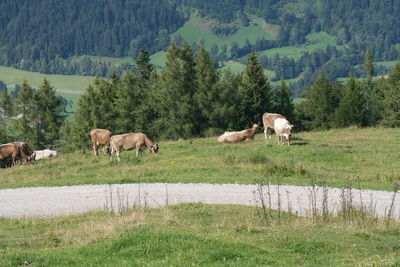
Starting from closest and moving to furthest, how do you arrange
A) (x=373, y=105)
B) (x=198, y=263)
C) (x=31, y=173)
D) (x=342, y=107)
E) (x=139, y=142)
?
(x=198, y=263) < (x=31, y=173) < (x=139, y=142) < (x=342, y=107) < (x=373, y=105)

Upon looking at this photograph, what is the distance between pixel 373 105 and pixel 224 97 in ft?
144

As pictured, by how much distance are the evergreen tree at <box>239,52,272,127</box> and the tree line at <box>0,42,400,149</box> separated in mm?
123

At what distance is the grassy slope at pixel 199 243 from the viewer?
12609mm

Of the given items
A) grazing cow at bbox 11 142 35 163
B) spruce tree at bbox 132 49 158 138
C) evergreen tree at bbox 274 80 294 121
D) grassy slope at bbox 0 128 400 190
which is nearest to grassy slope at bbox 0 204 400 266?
grassy slope at bbox 0 128 400 190

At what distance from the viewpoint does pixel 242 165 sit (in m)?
32.4

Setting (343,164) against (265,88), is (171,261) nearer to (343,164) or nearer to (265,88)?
(343,164)

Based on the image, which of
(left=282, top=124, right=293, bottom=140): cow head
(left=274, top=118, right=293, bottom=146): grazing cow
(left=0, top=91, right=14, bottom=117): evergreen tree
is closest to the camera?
(left=282, top=124, right=293, bottom=140): cow head

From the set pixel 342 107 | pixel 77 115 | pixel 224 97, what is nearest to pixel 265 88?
pixel 224 97

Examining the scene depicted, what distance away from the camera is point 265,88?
3159 inches

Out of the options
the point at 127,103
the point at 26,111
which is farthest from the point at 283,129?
the point at 26,111

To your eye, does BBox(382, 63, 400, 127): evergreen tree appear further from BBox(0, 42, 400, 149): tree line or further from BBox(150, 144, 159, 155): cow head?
BBox(150, 144, 159, 155): cow head

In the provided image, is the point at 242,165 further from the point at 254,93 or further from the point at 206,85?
the point at 254,93

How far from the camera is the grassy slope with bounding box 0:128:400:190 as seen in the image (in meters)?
29.3

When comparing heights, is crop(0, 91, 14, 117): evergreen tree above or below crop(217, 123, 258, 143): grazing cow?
above
